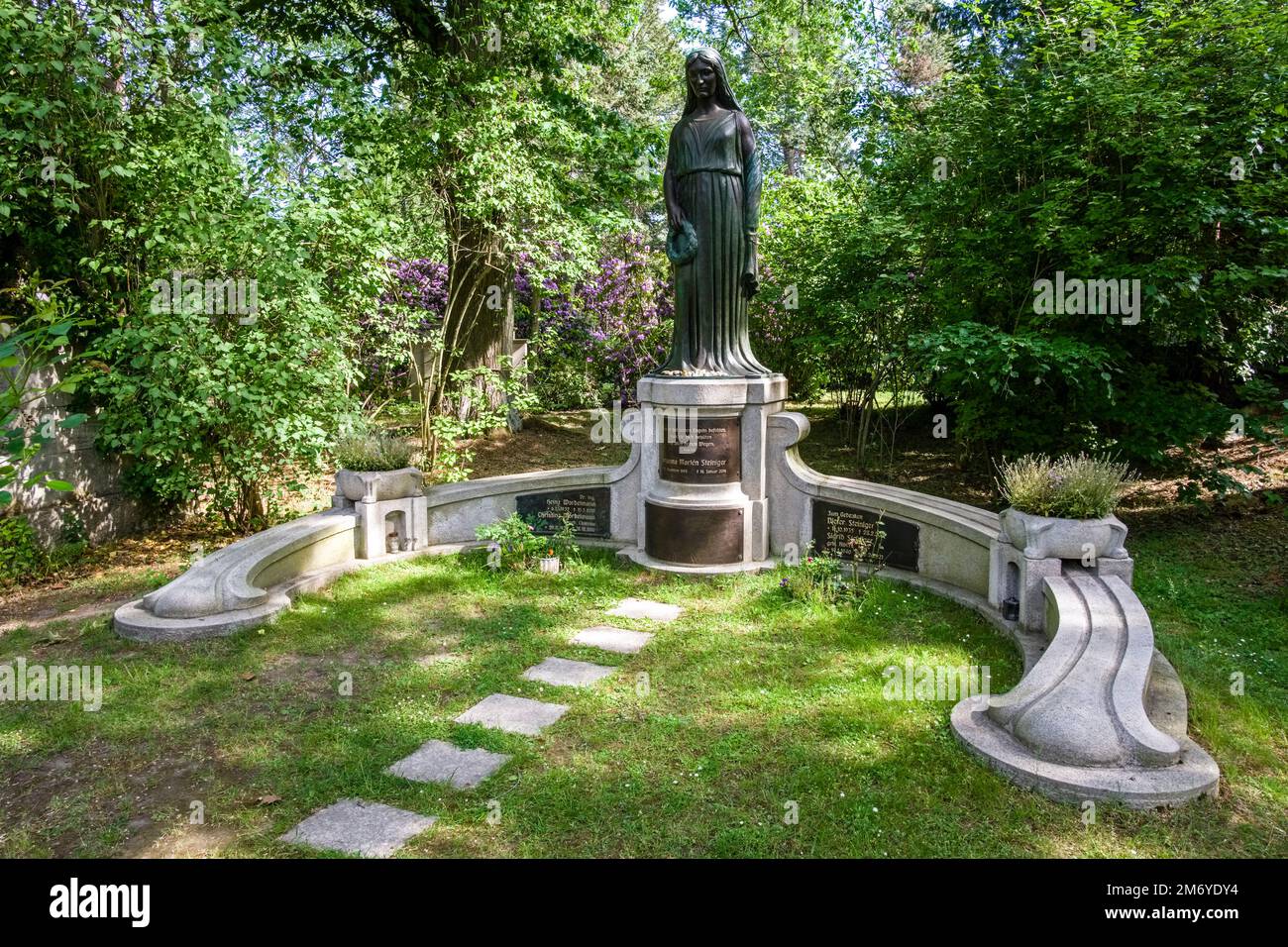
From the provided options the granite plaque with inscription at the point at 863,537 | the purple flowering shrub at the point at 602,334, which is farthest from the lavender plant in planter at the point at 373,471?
the purple flowering shrub at the point at 602,334

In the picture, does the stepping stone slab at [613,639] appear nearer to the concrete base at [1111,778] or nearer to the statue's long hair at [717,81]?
the concrete base at [1111,778]

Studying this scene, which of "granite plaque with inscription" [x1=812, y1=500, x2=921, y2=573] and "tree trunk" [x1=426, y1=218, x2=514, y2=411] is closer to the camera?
"granite plaque with inscription" [x1=812, y1=500, x2=921, y2=573]

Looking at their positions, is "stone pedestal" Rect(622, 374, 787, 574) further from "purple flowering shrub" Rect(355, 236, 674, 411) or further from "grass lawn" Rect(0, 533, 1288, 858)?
"purple flowering shrub" Rect(355, 236, 674, 411)

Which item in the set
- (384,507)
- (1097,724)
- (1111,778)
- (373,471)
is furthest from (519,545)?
(1111,778)

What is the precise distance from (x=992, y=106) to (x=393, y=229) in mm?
6373

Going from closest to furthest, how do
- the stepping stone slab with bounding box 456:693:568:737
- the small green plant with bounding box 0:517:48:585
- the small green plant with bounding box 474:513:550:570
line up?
the stepping stone slab with bounding box 456:693:568:737, the small green plant with bounding box 0:517:48:585, the small green plant with bounding box 474:513:550:570

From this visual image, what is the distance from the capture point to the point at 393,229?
8.75 meters

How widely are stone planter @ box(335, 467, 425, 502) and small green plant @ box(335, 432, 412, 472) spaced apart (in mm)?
80

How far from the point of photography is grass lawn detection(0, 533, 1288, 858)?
11.9 ft

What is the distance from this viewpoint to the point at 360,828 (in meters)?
3.71

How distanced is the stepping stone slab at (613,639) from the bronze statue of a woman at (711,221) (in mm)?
2753

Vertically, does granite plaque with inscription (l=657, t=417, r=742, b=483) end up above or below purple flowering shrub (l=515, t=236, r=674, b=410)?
below

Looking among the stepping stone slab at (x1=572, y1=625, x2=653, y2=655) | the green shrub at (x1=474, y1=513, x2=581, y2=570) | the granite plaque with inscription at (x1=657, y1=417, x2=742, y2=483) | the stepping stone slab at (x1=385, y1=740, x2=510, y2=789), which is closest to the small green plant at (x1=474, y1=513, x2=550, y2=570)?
the green shrub at (x1=474, y1=513, x2=581, y2=570)

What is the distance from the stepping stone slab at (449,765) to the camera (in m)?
4.14
